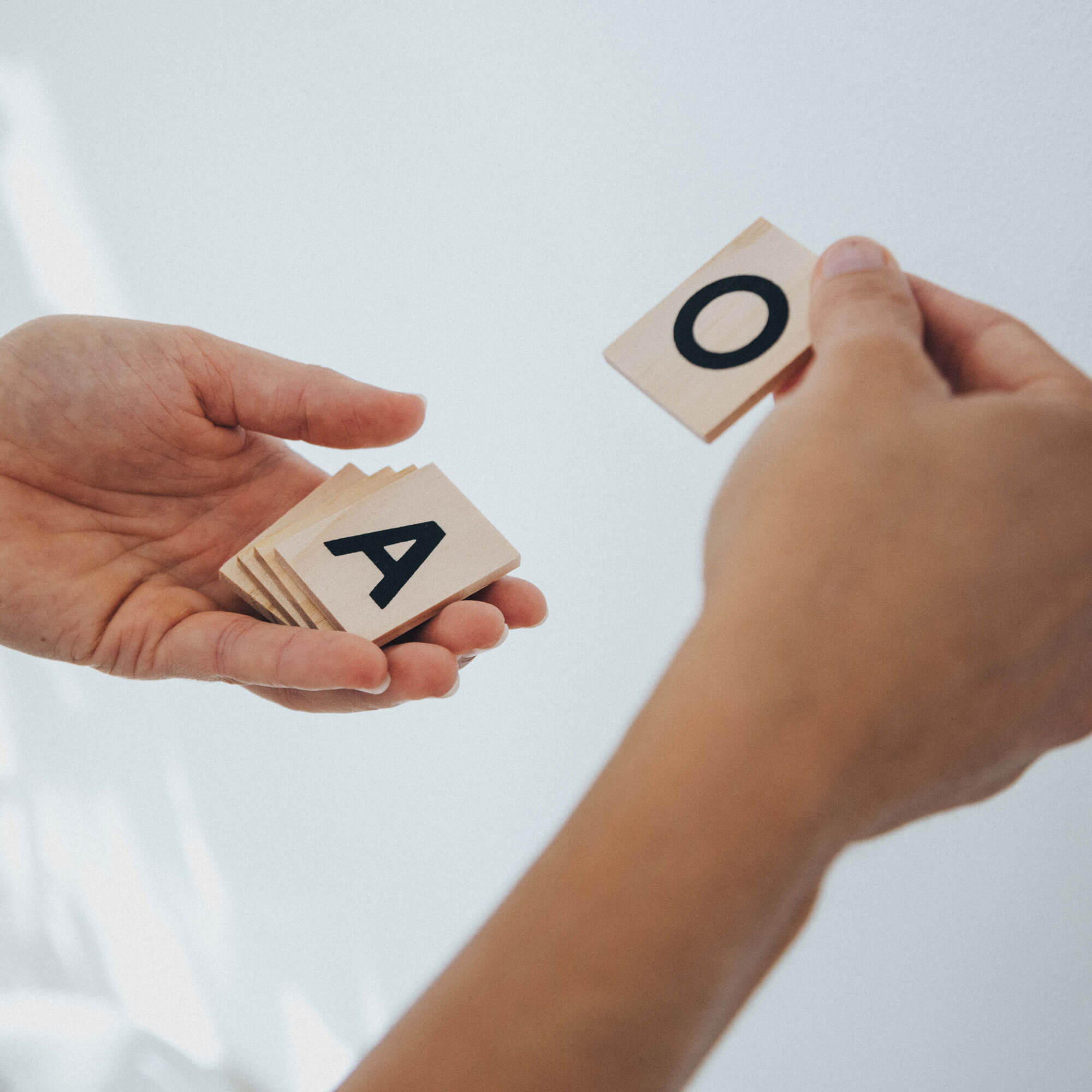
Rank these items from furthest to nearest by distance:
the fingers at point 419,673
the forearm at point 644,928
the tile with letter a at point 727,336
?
the fingers at point 419,673 < the tile with letter a at point 727,336 < the forearm at point 644,928

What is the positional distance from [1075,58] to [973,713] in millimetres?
1049

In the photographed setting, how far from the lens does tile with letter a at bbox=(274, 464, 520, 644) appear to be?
1.35m

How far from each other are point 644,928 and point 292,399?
3.64 feet

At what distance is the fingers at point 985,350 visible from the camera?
0.88 metres

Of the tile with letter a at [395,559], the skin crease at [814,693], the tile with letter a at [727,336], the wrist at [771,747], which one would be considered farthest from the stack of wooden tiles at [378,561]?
the wrist at [771,747]

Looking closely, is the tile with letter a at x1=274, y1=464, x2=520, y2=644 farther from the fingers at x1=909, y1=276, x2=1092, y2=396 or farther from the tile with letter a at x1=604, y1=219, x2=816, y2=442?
the fingers at x1=909, y1=276, x2=1092, y2=396

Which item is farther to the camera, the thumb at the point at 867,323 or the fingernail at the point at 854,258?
the fingernail at the point at 854,258

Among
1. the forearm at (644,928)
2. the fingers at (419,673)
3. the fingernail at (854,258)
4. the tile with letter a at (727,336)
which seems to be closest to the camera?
the forearm at (644,928)

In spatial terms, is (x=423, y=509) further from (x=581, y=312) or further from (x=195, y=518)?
(x=581, y=312)

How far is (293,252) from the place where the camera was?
2.25 m

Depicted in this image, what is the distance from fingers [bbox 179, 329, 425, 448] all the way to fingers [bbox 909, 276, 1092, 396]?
2.68ft

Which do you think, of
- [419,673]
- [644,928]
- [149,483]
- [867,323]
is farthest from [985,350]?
[149,483]

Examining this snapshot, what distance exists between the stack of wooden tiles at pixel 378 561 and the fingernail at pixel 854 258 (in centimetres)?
62

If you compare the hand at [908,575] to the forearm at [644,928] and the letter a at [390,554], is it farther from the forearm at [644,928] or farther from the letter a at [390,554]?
the letter a at [390,554]
